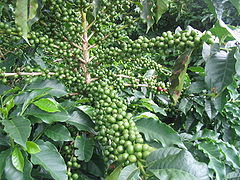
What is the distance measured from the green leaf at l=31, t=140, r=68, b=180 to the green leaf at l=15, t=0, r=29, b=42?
1.44 feet

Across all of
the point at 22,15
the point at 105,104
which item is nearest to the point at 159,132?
the point at 105,104

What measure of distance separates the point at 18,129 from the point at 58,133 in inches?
7.3

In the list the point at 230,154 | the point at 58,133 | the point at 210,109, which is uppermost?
the point at 58,133

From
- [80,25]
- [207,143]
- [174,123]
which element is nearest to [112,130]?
[207,143]

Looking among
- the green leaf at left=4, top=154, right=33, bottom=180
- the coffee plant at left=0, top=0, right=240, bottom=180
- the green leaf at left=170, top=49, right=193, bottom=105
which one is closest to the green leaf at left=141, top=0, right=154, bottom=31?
the coffee plant at left=0, top=0, right=240, bottom=180

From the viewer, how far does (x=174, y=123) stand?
5.57 ft

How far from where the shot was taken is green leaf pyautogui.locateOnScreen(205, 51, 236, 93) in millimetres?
790

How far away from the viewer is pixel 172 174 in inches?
24.8

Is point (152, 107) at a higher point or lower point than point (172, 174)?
lower

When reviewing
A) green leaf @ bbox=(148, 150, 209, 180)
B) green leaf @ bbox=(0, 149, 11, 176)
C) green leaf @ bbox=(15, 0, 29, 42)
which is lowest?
green leaf @ bbox=(0, 149, 11, 176)

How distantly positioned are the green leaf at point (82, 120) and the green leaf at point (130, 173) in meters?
0.39

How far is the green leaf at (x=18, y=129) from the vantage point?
2.59 feet

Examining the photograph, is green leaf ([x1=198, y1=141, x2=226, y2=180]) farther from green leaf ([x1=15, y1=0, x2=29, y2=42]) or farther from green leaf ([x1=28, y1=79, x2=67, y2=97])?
green leaf ([x1=15, y1=0, x2=29, y2=42])

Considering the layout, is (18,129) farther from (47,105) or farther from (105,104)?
(105,104)
